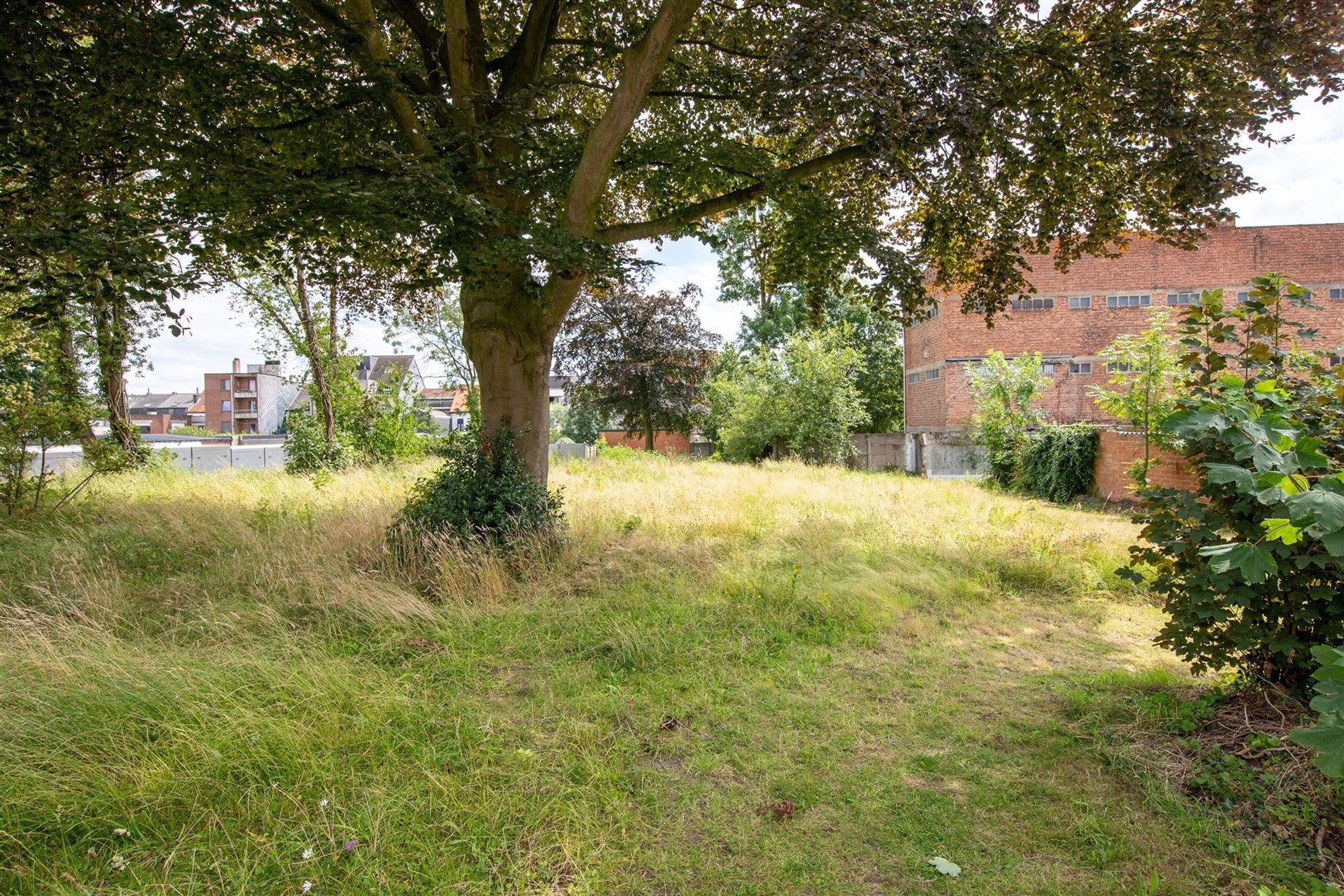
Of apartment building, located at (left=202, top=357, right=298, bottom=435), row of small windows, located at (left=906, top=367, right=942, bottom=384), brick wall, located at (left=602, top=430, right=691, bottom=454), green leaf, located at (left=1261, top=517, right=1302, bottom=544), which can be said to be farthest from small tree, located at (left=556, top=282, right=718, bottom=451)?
apartment building, located at (left=202, top=357, right=298, bottom=435)

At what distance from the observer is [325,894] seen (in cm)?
247

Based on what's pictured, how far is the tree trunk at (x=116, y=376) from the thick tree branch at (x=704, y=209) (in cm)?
708

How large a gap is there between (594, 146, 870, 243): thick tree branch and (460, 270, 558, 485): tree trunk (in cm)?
134

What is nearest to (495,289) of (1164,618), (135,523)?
(135,523)

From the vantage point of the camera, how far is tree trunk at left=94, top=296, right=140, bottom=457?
10.1m

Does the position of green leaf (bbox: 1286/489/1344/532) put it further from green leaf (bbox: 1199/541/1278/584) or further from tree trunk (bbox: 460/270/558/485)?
tree trunk (bbox: 460/270/558/485)

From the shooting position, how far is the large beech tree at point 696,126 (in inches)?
243

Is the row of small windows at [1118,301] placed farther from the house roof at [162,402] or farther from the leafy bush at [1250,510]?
the house roof at [162,402]

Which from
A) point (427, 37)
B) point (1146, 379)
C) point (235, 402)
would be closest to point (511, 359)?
point (427, 37)

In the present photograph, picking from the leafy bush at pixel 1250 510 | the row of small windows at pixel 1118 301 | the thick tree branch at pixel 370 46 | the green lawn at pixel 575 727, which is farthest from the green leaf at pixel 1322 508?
the row of small windows at pixel 1118 301

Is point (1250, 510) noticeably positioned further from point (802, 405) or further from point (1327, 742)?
point (802, 405)

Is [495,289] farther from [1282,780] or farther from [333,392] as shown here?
[333,392]

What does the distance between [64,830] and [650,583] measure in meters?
4.63

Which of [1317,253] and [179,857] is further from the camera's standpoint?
[1317,253]
